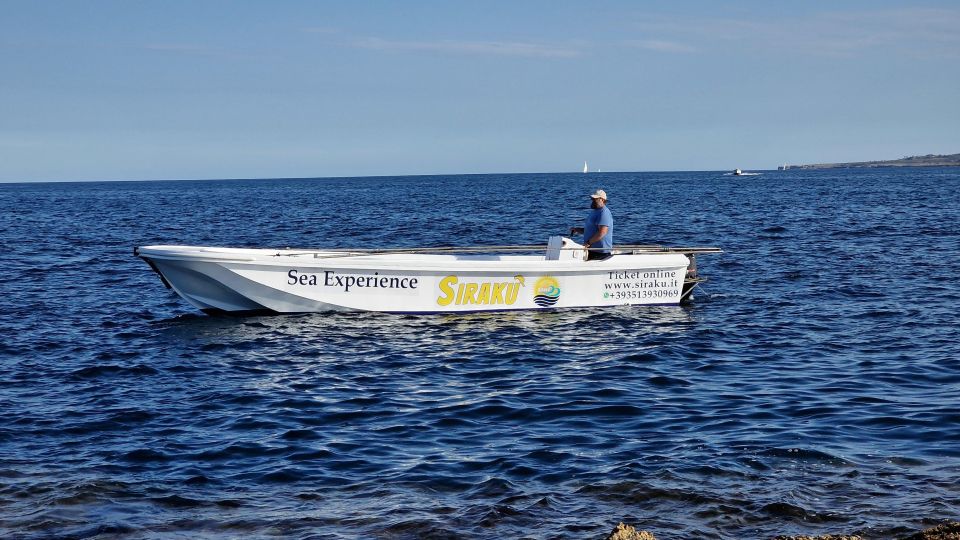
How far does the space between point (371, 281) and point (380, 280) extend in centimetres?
17

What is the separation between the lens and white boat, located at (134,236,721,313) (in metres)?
16.9

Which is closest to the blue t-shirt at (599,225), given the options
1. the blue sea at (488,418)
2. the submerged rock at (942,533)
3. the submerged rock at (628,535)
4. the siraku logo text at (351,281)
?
the blue sea at (488,418)

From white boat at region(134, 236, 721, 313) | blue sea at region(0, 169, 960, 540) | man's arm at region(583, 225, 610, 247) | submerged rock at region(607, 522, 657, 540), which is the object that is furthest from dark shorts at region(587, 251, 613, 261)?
submerged rock at region(607, 522, 657, 540)

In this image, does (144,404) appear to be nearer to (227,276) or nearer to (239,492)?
(239,492)

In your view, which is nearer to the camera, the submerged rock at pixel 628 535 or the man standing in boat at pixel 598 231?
the submerged rock at pixel 628 535

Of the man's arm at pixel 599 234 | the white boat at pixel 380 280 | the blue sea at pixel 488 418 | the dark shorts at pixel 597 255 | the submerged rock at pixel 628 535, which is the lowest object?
the blue sea at pixel 488 418

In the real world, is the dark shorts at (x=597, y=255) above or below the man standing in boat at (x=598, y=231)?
below

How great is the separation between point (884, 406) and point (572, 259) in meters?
7.87

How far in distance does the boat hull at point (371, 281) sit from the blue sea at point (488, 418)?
1.22 feet

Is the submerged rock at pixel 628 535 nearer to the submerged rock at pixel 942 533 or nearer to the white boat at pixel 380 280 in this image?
the submerged rock at pixel 942 533

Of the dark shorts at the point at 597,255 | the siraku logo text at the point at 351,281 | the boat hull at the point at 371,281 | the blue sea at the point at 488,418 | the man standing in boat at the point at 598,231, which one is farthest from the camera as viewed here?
the dark shorts at the point at 597,255

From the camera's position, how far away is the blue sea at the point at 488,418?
314 inches

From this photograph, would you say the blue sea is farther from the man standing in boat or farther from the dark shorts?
the man standing in boat

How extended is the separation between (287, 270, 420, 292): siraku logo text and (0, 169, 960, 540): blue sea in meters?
0.61
